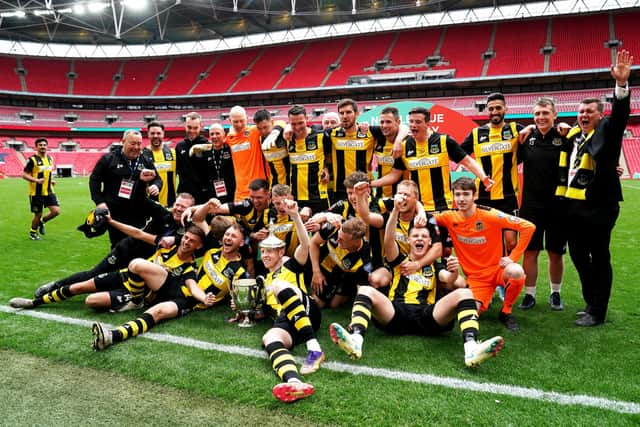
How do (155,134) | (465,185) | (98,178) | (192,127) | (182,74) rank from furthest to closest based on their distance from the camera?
(182,74), (155,134), (192,127), (98,178), (465,185)

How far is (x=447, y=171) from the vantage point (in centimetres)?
448

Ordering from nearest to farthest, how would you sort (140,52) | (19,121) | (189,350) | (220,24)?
(189,350)
(220,24)
(19,121)
(140,52)

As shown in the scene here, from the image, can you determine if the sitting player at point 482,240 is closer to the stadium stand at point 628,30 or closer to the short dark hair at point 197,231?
the short dark hair at point 197,231

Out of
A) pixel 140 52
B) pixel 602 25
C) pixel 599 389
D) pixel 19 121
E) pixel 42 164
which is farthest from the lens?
pixel 140 52

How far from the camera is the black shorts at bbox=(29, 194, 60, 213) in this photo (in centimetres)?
869

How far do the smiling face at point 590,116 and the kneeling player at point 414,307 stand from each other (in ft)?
6.02

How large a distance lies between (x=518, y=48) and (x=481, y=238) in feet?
109

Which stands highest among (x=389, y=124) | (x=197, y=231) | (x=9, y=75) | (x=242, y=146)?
(x=9, y=75)

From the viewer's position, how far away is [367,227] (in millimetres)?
4117

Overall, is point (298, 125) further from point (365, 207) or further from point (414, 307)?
point (414, 307)

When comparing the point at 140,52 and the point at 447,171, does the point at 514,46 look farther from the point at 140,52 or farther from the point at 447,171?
the point at 140,52

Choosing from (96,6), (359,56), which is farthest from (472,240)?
(96,6)

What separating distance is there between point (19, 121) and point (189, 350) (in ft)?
152

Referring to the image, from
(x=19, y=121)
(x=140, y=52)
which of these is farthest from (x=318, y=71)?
(x=19, y=121)
